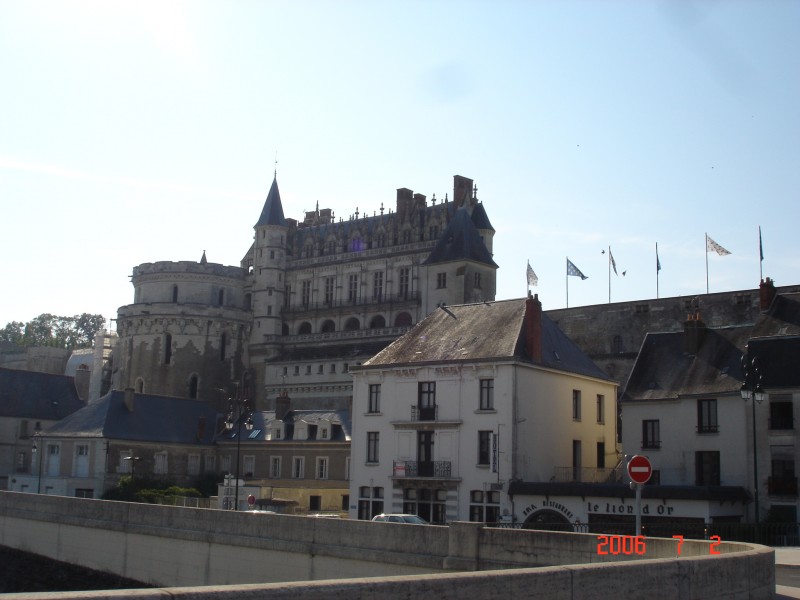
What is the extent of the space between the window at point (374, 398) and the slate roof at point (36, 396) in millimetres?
37711

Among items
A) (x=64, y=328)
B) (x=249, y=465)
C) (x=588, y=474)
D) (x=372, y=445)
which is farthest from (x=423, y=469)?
(x=64, y=328)

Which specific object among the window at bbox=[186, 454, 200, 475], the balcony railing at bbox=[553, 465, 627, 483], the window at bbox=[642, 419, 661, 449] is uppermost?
the window at bbox=[642, 419, 661, 449]

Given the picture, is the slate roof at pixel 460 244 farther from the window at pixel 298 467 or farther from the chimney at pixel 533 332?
the chimney at pixel 533 332

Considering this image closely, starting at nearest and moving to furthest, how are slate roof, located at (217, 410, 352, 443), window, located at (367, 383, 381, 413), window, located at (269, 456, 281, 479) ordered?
1. window, located at (367, 383, 381, 413)
2. slate roof, located at (217, 410, 352, 443)
3. window, located at (269, 456, 281, 479)

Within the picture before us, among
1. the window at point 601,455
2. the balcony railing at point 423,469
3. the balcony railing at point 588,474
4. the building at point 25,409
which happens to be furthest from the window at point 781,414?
the building at point 25,409

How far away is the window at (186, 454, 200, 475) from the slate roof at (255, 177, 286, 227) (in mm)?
32999

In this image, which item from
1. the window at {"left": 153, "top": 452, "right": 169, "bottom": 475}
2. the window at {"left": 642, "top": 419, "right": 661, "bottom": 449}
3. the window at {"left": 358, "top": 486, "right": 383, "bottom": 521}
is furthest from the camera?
the window at {"left": 153, "top": 452, "right": 169, "bottom": 475}

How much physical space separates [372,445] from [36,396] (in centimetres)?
4025

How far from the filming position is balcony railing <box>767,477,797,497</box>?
3547 cm

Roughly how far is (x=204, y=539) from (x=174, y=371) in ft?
193

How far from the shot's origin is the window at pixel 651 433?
133 ft

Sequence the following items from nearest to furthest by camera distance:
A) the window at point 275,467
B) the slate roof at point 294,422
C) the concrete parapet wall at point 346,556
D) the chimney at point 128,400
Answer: the concrete parapet wall at point 346,556, the slate roof at point 294,422, the window at point 275,467, the chimney at point 128,400

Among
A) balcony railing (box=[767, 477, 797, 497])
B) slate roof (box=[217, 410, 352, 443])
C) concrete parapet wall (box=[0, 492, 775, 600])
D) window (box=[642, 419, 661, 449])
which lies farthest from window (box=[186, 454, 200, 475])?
balcony railing (box=[767, 477, 797, 497])

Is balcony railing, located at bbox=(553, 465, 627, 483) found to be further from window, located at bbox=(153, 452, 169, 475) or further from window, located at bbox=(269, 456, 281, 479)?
window, located at bbox=(153, 452, 169, 475)
